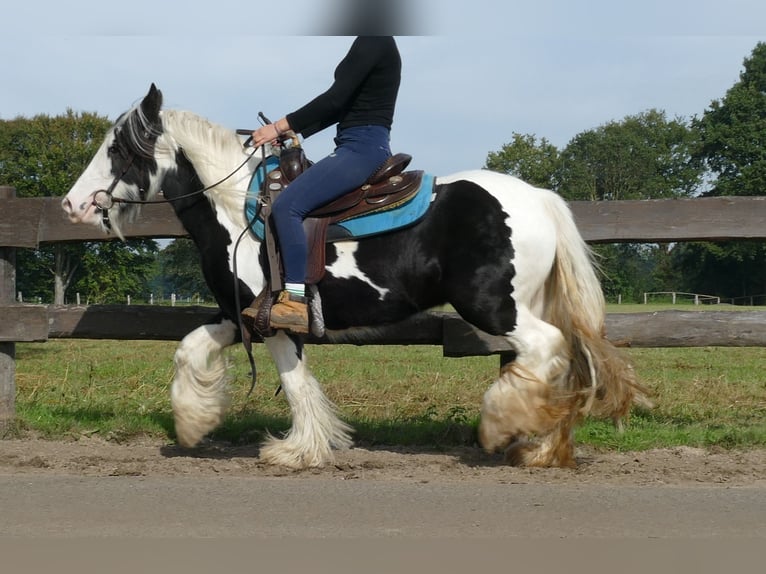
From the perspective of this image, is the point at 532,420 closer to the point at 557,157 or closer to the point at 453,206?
the point at 453,206

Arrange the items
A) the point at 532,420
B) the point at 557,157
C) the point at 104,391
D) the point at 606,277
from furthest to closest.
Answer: the point at 557,157 < the point at 104,391 < the point at 606,277 < the point at 532,420

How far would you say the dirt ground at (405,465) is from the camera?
16.9 feet

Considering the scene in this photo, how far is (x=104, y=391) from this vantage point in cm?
877

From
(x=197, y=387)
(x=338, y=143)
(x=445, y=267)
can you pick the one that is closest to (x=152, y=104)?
(x=338, y=143)

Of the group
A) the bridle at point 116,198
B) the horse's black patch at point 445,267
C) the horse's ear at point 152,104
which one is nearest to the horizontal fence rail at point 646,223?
the bridle at point 116,198

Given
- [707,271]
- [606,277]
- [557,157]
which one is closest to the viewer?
[606,277]

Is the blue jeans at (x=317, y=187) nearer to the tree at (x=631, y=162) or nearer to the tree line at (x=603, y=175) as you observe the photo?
the tree line at (x=603, y=175)

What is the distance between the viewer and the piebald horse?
5.44 m

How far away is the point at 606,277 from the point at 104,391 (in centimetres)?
522

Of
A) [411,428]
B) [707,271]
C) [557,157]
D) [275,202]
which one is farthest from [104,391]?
[557,157]

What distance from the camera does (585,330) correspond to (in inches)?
219

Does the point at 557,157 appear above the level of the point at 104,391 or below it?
above

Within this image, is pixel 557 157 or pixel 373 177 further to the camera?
pixel 557 157

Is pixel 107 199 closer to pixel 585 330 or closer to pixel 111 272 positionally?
pixel 585 330
